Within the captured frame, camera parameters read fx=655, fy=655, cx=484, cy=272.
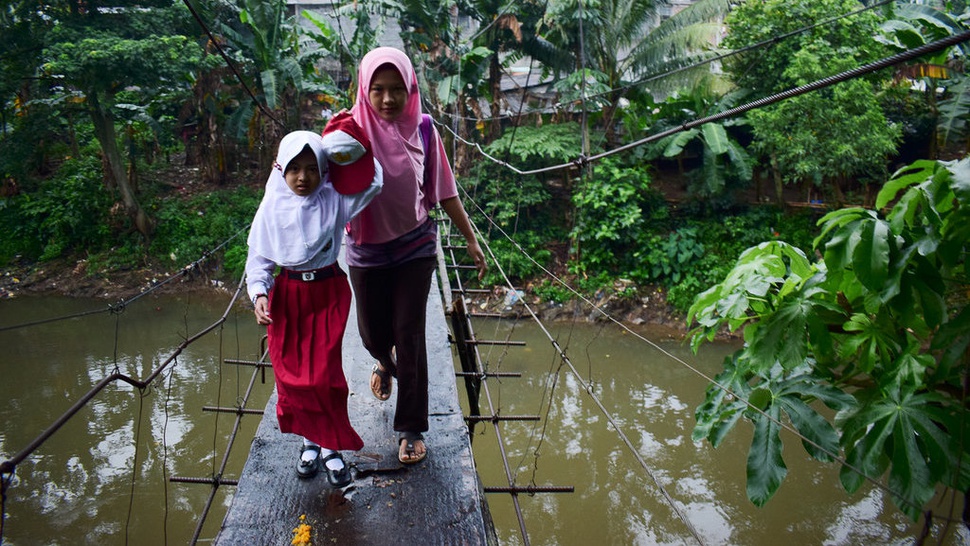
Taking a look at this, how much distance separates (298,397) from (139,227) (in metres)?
7.64

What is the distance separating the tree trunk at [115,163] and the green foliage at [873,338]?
7372 mm

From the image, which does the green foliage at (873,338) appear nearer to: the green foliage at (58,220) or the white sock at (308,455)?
the white sock at (308,455)

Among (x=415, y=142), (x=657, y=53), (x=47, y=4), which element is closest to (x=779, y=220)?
(x=657, y=53)

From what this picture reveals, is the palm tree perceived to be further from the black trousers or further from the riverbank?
the black trousers

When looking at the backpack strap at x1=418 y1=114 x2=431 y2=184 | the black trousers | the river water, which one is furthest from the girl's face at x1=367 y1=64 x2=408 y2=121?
the river water

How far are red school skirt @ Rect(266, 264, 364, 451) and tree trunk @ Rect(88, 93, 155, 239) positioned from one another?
6.77m

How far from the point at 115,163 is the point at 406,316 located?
24.0ft

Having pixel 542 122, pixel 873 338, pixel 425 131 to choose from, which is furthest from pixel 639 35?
pixel 873 338

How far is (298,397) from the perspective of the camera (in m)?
1.38

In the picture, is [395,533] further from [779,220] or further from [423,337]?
[779,220]

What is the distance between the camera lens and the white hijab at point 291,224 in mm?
1341

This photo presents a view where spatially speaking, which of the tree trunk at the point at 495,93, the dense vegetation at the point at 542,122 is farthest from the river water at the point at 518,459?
the tree trunk at the point at 495,93

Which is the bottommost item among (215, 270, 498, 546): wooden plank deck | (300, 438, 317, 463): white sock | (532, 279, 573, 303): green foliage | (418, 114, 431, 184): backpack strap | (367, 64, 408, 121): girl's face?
(532, 279, 573, 303): green foliage

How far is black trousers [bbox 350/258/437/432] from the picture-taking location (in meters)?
1.50
